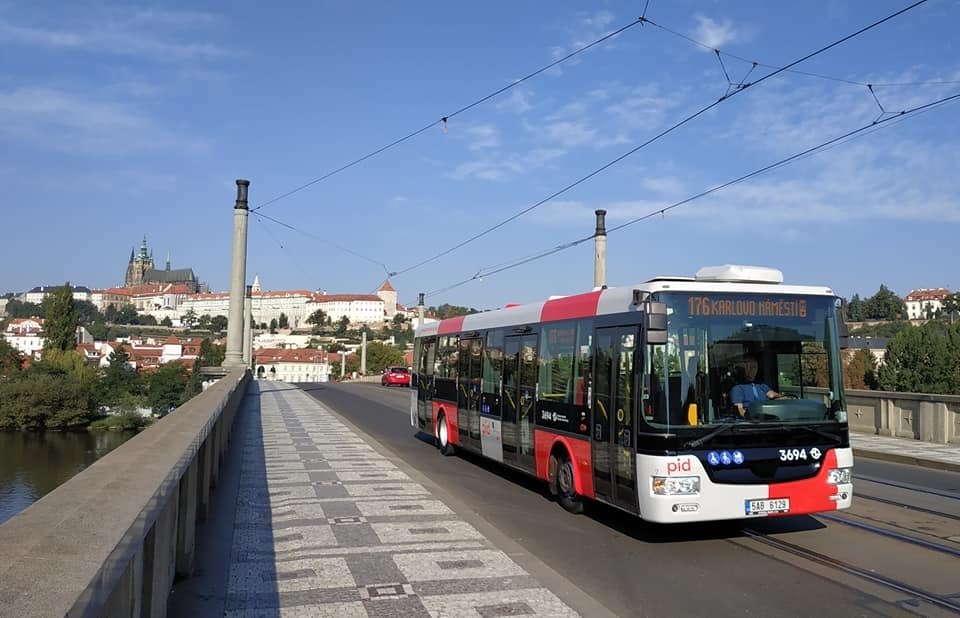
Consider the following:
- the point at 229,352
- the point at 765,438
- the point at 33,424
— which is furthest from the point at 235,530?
the point at 33,424

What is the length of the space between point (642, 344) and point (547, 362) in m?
2.96

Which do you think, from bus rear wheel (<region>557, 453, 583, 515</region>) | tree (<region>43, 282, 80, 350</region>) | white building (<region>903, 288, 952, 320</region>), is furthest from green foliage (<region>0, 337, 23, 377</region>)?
white building (<region>903, 288, 952, 320</region>)

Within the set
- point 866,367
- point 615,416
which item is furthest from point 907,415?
point 866,367

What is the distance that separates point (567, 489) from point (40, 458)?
3522 cm

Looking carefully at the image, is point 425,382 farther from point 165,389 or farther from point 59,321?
point 59,321

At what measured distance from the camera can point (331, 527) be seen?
8898 mm

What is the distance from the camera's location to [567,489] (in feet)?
33.9

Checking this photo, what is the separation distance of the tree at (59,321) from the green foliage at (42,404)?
50.7 m

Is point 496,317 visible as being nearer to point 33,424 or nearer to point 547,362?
point 547,362

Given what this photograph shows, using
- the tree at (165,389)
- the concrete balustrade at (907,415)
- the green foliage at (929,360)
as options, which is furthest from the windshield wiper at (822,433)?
the tree at (165,389)

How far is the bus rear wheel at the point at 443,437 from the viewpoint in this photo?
16.4 m

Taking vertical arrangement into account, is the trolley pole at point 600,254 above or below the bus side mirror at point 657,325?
above

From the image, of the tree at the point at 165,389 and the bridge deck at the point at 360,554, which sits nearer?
the bridge deck at the point at 360,554

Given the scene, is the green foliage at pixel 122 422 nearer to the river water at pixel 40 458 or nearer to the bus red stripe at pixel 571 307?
the river water at pixel 40 458
